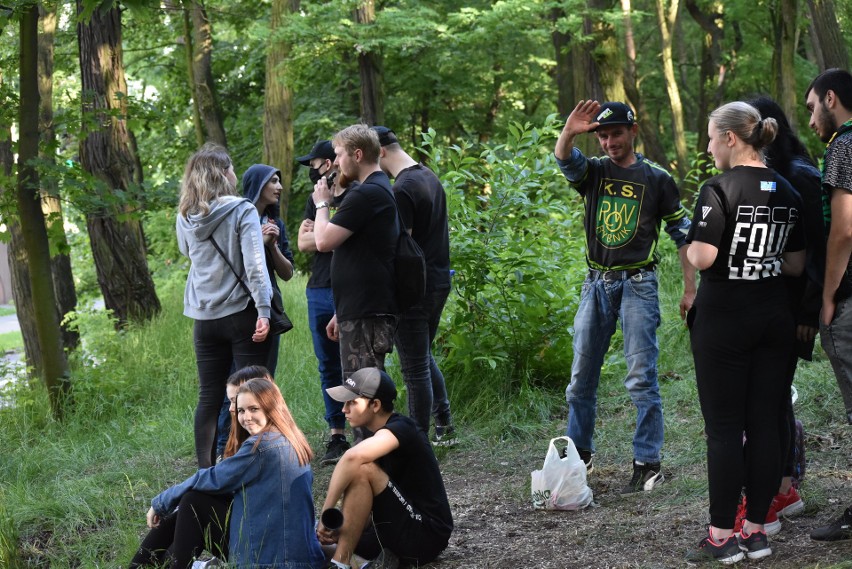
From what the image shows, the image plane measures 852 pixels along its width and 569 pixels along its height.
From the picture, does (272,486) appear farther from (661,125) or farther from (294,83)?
(661,125)

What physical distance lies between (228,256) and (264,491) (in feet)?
5.45

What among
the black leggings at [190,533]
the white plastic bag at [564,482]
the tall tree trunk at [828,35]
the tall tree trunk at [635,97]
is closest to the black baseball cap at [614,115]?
the white plastic bag at [564,482]

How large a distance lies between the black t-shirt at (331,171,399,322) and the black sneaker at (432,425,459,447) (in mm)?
1689

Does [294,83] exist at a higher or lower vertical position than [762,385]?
higher

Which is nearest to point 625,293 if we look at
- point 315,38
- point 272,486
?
point 272,486

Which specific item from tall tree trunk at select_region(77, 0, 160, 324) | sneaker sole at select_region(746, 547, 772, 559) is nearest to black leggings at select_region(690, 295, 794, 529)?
sneaker sole at select_region(746, 547, 772, 559)

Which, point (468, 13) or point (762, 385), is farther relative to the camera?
point (468, 13)

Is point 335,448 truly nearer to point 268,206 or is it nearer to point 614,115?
point 268,206

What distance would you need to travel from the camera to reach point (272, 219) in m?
5.93

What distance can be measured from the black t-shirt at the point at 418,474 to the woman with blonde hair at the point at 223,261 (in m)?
1.33

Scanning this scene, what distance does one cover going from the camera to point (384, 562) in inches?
166

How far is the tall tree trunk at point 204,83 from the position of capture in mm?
16609

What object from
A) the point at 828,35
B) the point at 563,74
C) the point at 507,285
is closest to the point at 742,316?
the point at 507,285

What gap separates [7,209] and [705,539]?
615cm
